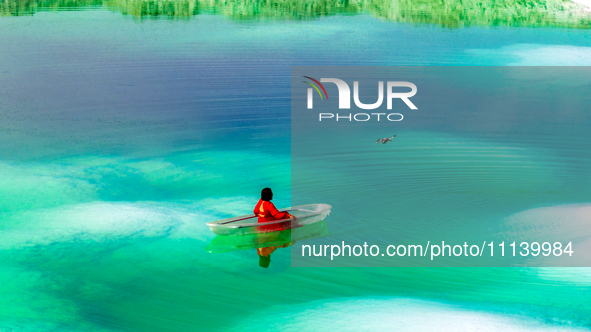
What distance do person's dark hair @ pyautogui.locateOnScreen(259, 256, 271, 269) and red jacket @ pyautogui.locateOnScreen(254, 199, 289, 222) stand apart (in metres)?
0.40

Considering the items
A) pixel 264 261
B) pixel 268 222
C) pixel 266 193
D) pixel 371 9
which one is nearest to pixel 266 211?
pixel 268 222

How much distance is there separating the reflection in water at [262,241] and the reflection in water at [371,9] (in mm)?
11169

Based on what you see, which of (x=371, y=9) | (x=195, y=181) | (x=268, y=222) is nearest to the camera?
(x=268, y=222)

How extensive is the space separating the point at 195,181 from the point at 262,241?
1976 mm

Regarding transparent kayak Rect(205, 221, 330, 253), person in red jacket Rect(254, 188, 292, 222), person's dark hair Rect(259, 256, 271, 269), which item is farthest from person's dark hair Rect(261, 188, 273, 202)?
person's dark hair Rect(259, 256, 271, 269)

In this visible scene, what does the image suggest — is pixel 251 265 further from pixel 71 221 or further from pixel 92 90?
pixel 92 90

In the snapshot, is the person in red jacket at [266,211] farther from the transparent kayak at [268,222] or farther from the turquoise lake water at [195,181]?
the turquoise lake water at [195,181]

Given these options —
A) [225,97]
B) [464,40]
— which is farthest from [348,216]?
[464,40]

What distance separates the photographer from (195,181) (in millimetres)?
7531

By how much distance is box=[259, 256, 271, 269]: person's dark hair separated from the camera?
5566 mm

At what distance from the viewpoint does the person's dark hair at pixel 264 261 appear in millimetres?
5566

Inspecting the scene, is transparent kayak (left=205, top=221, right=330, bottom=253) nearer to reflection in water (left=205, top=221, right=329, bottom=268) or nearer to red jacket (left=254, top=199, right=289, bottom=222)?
reflection in water (left=205, top=221, right=329, bottom=268)

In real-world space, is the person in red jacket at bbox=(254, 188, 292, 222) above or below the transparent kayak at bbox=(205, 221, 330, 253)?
above

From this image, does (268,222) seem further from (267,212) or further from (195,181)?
(195,181)
